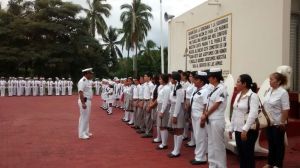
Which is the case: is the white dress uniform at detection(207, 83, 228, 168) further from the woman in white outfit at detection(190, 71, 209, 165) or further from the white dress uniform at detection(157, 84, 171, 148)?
the white dress uniform at detection(157, 84, 171, 148)

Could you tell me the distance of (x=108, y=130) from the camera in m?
12.2

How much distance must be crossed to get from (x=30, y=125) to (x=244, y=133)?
31.9 feet

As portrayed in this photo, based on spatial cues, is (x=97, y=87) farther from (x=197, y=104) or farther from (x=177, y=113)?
(x=197, y=104)

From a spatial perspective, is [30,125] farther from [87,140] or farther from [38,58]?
[38,58]

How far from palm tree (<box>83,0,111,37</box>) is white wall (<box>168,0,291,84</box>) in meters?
31.3

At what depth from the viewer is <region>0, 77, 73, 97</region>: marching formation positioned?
31.3 meters

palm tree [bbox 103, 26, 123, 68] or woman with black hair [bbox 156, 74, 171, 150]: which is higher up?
palm tree [bbox 103, 26, 123, 68]

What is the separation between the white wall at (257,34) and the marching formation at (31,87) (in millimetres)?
21553

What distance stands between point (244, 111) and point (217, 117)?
58 cm

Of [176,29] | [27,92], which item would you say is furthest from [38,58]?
[176,29]

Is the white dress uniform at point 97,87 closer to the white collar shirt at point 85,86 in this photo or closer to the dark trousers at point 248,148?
the white collar shirt at point 85,86

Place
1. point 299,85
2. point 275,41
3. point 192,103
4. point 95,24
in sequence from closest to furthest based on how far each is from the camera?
point 192,103
point 275,41
point 299,85
point 95,24

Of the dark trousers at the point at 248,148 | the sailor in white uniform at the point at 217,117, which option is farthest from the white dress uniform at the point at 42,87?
the dark trousers at the point at 248,148

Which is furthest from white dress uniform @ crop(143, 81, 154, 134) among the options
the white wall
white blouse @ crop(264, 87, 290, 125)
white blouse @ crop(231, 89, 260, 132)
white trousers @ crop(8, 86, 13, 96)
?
white trousers @ crop(8, 86, 13, 96)
